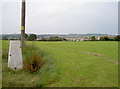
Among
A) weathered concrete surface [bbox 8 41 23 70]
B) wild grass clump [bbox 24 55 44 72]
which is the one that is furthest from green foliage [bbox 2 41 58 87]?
weathered concrete surface [bbox 8 41 23 70]

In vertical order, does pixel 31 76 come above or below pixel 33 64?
below

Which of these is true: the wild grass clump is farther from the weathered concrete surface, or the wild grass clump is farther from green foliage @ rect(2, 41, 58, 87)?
the weathered concrete surface

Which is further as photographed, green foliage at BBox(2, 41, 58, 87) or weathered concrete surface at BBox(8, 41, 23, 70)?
weathered concrete surface at BBox(8, 41, 23, 70)

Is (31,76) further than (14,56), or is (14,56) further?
(14,56)

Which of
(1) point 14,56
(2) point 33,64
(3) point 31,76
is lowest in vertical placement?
(3) point 31,76

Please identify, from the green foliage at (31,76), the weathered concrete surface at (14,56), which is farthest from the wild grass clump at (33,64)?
the weathered concrete surface at (14,56)

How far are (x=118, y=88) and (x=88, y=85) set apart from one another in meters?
0.53

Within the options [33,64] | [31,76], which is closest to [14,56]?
[33,64]

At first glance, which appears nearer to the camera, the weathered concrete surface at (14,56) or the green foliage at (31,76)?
the green foliage at (31,76)

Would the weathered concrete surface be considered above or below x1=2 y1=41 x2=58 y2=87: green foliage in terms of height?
above

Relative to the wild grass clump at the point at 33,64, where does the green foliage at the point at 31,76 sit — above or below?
below

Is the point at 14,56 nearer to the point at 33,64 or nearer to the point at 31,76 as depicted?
the point at 33,64

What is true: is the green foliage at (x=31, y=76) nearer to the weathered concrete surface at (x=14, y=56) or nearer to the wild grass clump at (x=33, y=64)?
the wild grass clump at (x=33, y=64)

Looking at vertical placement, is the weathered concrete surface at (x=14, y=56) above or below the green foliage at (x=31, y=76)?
A: above
